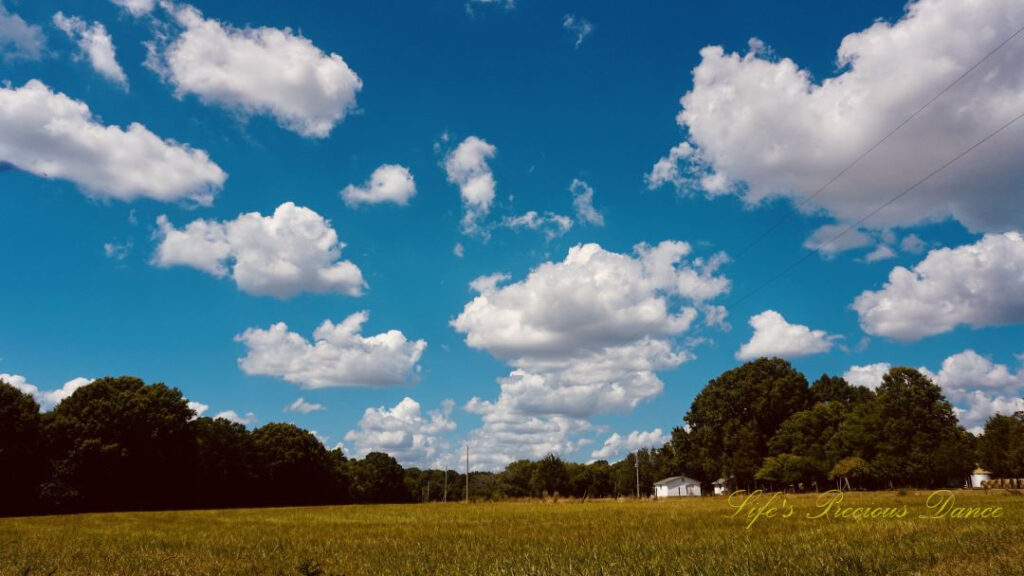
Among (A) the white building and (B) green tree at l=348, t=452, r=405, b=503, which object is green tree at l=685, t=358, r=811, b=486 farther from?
(B) green tree at l=348, t=452, r=405, b=503

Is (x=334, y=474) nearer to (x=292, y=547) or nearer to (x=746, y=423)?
(x=746, y=423)

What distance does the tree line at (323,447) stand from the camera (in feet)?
190

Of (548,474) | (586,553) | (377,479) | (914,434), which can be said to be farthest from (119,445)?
(914,434)

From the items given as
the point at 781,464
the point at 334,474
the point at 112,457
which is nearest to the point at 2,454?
the point at 112,457

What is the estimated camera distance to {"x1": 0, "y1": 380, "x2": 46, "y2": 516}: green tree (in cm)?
5469

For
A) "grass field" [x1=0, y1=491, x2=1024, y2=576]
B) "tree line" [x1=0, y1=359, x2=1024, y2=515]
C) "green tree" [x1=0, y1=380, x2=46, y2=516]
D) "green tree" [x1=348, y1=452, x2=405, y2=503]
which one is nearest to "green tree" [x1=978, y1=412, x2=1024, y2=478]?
"tree line" [x1=0, y1=359, x2=1024, y2=515]

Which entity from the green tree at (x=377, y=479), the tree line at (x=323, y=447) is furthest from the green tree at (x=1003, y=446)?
the green tree at (x=377, y=479)

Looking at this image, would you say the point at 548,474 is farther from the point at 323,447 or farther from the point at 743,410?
the point at 323,447

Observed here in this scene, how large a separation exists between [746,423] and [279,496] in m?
71.1

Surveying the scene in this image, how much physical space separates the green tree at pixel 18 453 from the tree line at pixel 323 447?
0.10 meters

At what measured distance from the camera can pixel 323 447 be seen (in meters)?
105

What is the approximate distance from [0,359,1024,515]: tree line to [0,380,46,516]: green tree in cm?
10

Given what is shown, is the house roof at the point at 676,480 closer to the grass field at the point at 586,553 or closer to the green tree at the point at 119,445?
the green tree at the point at 119,445

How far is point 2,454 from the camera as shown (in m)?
54.4
